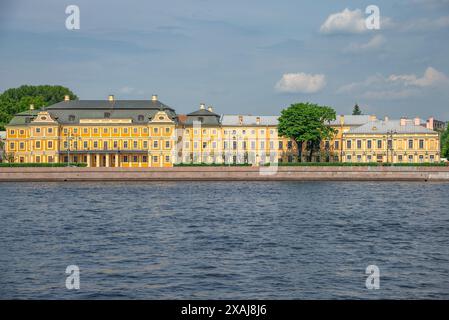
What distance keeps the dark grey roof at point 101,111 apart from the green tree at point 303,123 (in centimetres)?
1827

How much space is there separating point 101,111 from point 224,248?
3127 inches

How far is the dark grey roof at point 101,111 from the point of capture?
4104 inches

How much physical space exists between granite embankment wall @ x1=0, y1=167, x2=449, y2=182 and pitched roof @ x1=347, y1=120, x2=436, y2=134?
18.5 metres

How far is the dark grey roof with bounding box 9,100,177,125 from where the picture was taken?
342 ft

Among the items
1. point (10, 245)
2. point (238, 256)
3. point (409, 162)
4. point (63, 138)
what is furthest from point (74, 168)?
point (238, 256)

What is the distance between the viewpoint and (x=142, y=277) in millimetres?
22500

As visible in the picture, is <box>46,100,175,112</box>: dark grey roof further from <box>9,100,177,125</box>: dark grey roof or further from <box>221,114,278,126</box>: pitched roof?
<box>221,114,278,126</box>: pitched roof

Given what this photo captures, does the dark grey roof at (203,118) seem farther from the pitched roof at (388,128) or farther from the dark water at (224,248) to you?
the dark water at (224,248)

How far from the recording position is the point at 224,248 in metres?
28.5

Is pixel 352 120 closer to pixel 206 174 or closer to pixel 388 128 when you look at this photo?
pixel 388 128

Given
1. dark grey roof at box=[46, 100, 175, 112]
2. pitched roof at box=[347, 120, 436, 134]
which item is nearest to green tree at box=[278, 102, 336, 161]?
pitched roof at box=[347, 120, 436, 134]

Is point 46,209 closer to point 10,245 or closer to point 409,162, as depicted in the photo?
point 10,245

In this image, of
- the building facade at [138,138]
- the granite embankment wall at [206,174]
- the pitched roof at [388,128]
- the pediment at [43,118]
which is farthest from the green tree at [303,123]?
the pediment at [43,118]

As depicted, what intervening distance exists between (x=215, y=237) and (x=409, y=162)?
75892 mm
